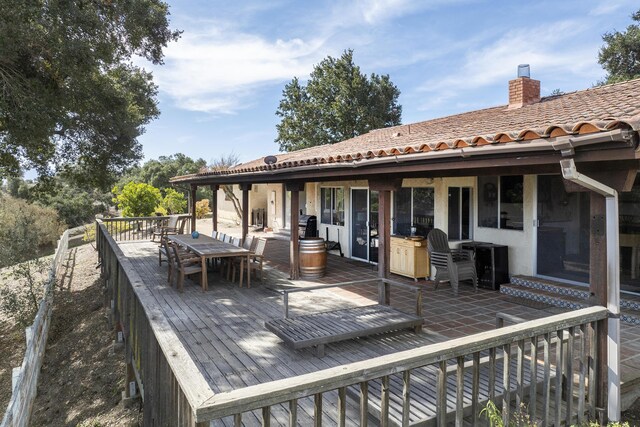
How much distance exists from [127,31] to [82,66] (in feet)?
7.02

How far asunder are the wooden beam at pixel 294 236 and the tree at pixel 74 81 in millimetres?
4378

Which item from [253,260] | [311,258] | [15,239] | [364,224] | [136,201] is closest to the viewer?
[253,260]

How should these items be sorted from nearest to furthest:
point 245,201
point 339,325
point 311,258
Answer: point 339,325 → point 311,258 → point 245,201

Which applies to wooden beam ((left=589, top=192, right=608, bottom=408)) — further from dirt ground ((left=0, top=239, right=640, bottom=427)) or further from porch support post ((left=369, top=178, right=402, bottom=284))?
porch support post ((left=369, top=178, right=402, bottom=284))

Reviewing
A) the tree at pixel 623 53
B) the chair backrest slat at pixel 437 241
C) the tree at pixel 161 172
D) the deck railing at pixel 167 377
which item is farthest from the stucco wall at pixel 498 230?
the tree at pixel 161 172

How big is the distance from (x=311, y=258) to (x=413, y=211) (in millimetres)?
2454

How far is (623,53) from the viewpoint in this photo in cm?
1831

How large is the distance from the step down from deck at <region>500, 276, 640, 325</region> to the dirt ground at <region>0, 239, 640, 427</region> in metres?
2.39

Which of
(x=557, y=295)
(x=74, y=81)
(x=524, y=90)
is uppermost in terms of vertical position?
(x=74, y=81)

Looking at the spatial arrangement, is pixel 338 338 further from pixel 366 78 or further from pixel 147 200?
pixel 366 78

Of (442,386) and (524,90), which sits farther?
(524,90)

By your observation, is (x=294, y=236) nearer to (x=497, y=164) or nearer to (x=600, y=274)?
(x=497, y=164)

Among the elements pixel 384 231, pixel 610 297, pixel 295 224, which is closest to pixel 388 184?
pixel 384 231

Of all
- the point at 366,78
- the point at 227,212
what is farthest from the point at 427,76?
the point at 227,212
